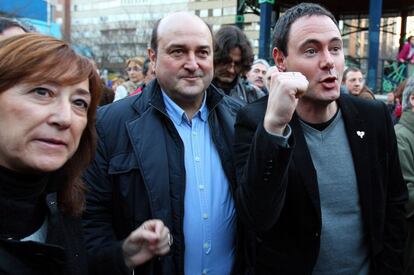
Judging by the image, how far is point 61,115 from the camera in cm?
157

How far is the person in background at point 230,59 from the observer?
413 cm

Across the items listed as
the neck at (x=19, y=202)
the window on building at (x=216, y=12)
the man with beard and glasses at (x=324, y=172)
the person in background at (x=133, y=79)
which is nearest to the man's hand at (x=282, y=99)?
the man with beard and glasses at (x=324, y=172)

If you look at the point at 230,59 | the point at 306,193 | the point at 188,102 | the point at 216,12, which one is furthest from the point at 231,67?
the point at 216,12

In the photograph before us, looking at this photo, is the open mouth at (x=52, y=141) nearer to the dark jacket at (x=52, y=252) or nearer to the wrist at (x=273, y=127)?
the dark jacket at (x=52, y=252)

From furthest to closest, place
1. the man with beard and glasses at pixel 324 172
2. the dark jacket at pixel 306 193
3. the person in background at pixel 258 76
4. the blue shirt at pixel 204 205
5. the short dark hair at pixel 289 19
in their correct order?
the person in background at pixel 258 76, the blue shirt at pixel 204 205, the short dark hair at pixel 289 19, the man with beard and glasses at pixel 324 172, the dark jacket at pixel 306 193

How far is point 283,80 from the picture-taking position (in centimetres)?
182

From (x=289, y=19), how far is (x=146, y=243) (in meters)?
1.32

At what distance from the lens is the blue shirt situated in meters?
2.34

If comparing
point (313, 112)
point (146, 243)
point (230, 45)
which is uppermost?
point (230, 45)

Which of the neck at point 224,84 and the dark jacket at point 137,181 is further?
the neck at point 224,84

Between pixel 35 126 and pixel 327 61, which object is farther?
pixel 327 61

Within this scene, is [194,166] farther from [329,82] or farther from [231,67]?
[231,67]

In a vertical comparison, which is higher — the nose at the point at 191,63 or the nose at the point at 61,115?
the nose at the point at 191,63

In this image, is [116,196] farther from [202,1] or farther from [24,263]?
[202,1]
